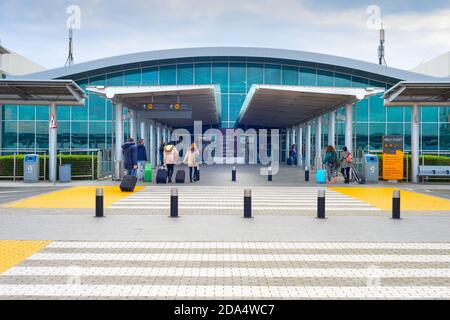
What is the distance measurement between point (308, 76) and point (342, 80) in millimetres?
2951

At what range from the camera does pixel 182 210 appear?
1303 centimetres

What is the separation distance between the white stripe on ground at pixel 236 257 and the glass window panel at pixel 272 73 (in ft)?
126

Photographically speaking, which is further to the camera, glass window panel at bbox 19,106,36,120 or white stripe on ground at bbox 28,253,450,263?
glass window panel at bbox 19,106,36,120

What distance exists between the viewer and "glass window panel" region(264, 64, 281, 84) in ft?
149

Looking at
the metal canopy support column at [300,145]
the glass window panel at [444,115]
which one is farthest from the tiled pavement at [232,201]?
the glass window panel at [444,115]

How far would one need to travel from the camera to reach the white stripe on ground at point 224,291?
5797 mm

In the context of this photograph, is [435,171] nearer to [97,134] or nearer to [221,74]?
[221,74]

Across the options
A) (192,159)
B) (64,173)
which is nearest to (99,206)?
(192,159)

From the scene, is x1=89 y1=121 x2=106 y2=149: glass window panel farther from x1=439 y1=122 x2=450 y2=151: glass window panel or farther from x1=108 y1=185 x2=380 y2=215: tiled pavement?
x1=439 y1=122 x2=450 y2=151: glass window panel

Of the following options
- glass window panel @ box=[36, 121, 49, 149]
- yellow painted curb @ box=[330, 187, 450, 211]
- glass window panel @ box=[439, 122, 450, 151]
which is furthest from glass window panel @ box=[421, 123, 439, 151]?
glass window panel @ box=[36, 121, 49, 149]

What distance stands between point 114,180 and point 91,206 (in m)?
9.91
